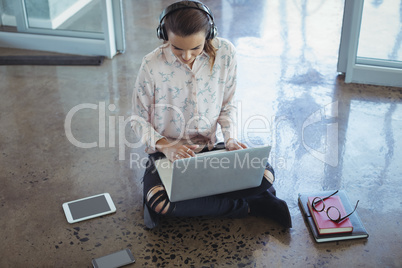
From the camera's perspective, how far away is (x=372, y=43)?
3.46 m

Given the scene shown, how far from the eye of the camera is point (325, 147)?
2.88 m

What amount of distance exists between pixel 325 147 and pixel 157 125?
1098 mm

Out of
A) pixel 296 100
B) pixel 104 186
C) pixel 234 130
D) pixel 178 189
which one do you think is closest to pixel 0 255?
pixel 104 186

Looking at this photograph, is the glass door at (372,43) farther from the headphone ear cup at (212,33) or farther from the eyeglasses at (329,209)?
the headphone ear cup at (212,33)

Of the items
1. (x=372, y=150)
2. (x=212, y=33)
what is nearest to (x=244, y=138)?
(x=372, y=150)

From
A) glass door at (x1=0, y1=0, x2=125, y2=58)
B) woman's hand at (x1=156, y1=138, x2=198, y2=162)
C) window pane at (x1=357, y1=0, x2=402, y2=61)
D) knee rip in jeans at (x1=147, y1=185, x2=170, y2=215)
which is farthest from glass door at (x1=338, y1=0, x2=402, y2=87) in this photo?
knee rip in jeans at (x1=147, y1=185, x2=170, y2=215)

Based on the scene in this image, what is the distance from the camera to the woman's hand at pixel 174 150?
206 cm

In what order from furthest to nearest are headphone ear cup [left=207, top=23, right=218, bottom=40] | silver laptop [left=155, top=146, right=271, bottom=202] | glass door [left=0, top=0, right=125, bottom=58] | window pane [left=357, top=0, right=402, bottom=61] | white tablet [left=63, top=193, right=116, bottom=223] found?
glass door [left=0, top=0, right=125, bottom=58], window pane [left=357, top=0, right=402, bottom=61], white tablet [left=63, top=193, right=116, bottom=223], headphone ear cup [left=207, top=23, right=218, bottom=40], silver laptop [left=155, top=146, right=271, bottom=202]

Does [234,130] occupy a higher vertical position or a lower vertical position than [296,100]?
higher

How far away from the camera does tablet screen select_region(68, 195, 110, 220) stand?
2361 millimetres

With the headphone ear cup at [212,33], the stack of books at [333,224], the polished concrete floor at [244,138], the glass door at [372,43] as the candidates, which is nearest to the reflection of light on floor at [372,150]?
the polished concrete floor at [244,138]

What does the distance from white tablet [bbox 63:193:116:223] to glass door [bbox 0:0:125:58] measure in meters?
1.76

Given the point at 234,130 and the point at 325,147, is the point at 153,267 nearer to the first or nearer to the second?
the point at 234,130

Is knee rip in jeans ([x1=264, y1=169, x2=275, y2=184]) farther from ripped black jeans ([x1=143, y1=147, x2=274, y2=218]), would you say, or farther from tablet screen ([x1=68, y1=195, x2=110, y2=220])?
tablet screen ([x1=68, y1=195, x2=110, y2=220])
